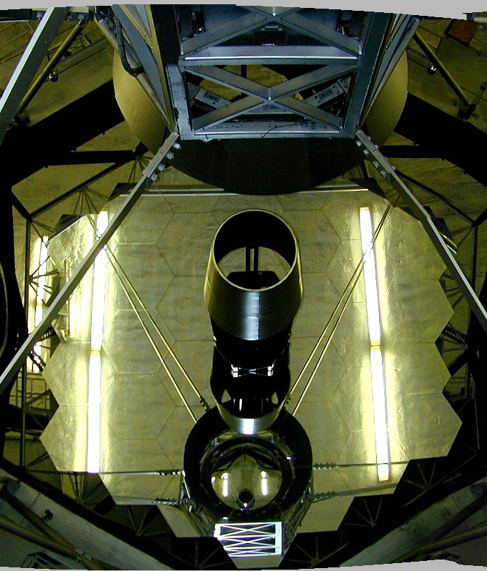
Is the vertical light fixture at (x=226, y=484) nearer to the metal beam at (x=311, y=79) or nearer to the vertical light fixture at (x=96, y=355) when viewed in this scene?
the vertical light fixture at (x=96, y=355)

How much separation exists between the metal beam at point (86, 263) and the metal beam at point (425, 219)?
206 centimetres

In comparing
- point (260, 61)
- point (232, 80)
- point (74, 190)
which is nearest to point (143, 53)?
point (232, 80)

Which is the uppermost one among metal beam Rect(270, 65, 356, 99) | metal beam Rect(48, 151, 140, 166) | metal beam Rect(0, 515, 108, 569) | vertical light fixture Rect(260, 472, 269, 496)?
metal beam Rect(48, 151, 140, 166)

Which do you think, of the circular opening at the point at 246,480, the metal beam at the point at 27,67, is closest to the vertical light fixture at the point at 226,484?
the circular opening at the point at 246,480

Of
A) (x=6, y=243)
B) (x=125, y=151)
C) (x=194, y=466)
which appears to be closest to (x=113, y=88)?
(x=125, y=151)

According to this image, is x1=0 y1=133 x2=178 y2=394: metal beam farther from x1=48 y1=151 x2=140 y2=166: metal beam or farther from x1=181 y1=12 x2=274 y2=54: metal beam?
x1=181 y1=12 x2=274 y2=54: metal beam

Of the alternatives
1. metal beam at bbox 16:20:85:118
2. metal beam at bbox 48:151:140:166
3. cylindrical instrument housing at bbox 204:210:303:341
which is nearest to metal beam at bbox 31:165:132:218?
metal beam at bbox 48:151:140:166

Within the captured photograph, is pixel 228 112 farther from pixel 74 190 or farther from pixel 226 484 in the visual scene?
pixel 226 484

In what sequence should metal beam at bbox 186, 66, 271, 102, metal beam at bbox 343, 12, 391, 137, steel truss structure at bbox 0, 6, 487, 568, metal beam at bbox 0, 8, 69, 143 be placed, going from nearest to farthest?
metal beam at bbox 0, 8, 69, 143, metal beam at bbox 343, 12, 391, 137, steel truss structure at bbox 0, 6, 487, 568, metal beam at bbox 186, 66, 271, 102

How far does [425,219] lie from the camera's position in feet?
31.7

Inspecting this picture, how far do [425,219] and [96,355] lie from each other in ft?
12.8

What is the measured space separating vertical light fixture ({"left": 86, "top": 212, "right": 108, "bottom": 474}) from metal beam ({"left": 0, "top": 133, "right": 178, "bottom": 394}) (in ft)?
0.37

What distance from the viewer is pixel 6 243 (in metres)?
10.2

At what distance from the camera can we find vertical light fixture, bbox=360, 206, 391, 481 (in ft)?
29.9
